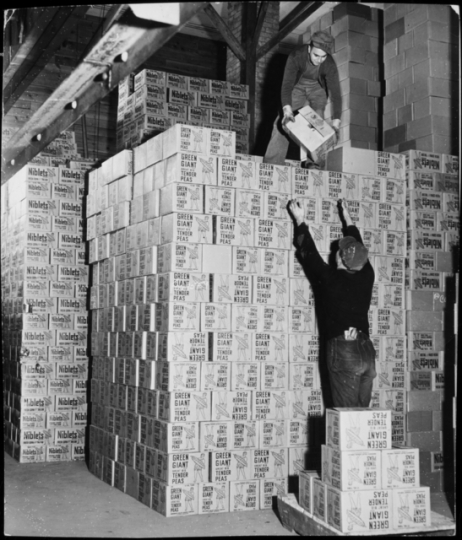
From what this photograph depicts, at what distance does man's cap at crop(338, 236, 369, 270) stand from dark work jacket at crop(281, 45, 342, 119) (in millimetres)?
1770

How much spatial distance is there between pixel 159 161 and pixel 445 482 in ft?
14.2

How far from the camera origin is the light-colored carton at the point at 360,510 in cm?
524

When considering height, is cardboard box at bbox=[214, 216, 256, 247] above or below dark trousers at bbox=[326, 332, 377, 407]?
above

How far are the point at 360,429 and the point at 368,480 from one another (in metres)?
0.37

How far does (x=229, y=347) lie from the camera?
6574 mm

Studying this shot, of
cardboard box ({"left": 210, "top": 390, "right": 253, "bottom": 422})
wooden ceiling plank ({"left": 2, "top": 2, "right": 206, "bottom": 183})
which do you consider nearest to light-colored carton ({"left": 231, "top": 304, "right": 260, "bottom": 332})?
cardboard box ({"left": 210, "top": 390, "right": 253, "bottom": 422})

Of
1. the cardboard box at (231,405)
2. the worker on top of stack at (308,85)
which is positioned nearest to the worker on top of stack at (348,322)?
the cardboard box at (231,405)

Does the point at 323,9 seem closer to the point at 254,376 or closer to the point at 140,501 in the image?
the point at 254,376

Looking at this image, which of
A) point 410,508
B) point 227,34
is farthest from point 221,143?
point 227,34

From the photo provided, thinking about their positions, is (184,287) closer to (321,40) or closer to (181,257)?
(181,257)

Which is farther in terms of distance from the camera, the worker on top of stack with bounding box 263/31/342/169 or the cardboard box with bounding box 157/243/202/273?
the worker on top of stack with bounding box 263/31/342/169

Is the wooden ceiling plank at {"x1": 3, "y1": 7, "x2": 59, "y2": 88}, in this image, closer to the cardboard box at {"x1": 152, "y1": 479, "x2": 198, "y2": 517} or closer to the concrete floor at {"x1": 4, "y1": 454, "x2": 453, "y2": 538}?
the cardboard box at {"x1": 152, "y1": 479, "x2": 198, "y2": 517}

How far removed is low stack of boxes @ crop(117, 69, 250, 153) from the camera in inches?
333

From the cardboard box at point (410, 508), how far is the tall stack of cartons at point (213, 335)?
152 centimetres
